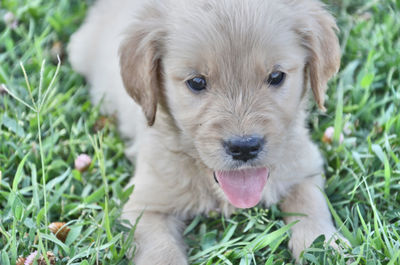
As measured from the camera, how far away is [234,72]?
2.53 m

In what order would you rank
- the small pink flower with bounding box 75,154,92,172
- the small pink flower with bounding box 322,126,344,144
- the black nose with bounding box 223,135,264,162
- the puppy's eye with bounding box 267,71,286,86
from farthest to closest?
the small pink flower with bounding box 322,126,344,144 → the small pink flower with bounding box 75,154,92,172 → the puppy's eye with bounding box 267,71,286,86 → the black nose with bounding box 223,135,264,162

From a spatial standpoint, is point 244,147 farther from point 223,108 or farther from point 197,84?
point 197,84

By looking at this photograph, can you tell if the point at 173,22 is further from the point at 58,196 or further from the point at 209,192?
the point at 58,196

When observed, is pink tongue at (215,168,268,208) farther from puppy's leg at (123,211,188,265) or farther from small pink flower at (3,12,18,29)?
small pink flower at (3,12,18,29)

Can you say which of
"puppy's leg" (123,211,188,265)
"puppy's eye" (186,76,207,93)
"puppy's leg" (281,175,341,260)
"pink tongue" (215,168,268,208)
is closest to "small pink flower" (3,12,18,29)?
"puppy's leg" (123,211,188,265)

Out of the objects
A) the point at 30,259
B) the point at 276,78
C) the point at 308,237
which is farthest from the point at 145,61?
the point at 308,237

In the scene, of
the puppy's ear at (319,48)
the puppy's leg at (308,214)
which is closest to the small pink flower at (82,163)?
the puppy's leg at (308,214)

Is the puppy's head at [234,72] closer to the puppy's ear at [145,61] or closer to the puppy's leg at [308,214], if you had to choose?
the puppy's ear at [145,61]

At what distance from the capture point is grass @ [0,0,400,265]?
267cm

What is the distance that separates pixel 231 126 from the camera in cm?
253

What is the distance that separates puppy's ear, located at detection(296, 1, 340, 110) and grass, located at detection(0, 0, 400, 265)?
1.86 ft

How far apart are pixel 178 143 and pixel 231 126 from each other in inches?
21.2

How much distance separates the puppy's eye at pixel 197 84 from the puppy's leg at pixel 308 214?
2.73 feet

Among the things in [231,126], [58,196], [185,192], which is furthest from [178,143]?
Answer: [58,196]
